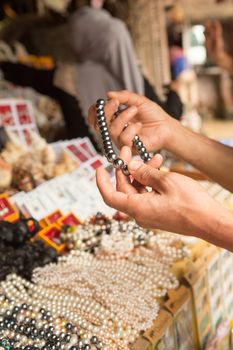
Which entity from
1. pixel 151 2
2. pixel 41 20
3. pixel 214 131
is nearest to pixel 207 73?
pixel 214 131

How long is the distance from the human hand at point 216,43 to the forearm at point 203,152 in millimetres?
864

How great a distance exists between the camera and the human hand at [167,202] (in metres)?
0.65

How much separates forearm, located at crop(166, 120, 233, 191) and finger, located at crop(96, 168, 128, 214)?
47cm

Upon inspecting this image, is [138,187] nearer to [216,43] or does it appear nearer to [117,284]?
[117,284]

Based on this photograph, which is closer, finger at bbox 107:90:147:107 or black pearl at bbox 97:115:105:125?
black pearl at bbox 97:115:105:125

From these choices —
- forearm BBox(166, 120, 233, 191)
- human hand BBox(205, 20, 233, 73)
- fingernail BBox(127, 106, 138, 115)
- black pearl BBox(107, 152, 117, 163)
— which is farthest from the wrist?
human hand BBox(205, 20, 233, 73)

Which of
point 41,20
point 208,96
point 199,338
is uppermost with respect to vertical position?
point 41,20

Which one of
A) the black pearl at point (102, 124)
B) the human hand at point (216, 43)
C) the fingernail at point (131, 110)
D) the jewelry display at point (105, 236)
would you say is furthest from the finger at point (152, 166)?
the human hand at point (216, 43)

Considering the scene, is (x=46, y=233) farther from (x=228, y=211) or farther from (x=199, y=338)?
(x=228, y=211)

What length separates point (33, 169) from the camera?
4.71 feet

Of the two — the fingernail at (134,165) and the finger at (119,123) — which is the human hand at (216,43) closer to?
the finger at (119,123)

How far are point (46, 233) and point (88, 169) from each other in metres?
0.39

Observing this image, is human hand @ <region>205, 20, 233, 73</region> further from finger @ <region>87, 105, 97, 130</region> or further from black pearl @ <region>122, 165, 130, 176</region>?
black pearl @ <region>122, 165, 130, 176</region>

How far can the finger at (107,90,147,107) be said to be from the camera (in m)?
1.07
